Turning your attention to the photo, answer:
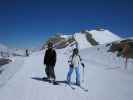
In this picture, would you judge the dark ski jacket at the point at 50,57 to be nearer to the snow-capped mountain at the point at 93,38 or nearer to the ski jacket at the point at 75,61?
the ski jacket at the point at 75,61

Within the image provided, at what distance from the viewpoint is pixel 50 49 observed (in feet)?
40.6

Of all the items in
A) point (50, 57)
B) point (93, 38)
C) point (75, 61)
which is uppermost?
point (93, 38)

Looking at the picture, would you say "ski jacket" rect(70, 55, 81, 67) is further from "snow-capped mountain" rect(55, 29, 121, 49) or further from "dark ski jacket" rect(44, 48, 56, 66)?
"snow-capped mountain" rect(55, 29, 121, 49)

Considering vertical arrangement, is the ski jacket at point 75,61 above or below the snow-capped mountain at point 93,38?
below

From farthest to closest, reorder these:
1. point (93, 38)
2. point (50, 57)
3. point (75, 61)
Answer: point (93, 38), point (50, 57), point (75, 61)

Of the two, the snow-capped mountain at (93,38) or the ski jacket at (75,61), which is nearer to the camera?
the ski jacket at (75,61)

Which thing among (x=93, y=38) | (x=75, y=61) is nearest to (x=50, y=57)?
(x=75, y=61)

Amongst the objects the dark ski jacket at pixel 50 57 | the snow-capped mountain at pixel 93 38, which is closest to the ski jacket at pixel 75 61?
the dark ski jacket at pixel 50 57

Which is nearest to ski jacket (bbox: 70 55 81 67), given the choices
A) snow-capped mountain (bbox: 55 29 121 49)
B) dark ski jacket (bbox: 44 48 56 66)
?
dark ski jacket (bbox: 44 48 56 66)

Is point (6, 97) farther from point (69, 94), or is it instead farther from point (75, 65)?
point (75, 65)

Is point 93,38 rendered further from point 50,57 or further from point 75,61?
point 75,61

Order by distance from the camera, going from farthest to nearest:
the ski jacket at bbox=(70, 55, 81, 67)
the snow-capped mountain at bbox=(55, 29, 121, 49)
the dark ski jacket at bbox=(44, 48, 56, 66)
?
the snow-capped mountain at bbox=(55, 29, 121, 49), the dark ski jacket at bbox=(44, 48, 56, 66), the ski jacket at bbox=(70, 55, 81, 67)

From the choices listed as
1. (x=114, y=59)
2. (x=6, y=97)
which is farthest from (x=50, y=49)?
(x=114, y=59)

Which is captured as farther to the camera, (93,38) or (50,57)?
(93,38)
